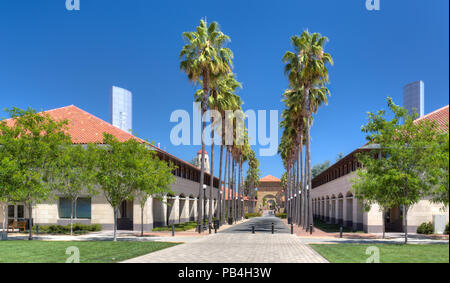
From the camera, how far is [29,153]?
2528 centimetres

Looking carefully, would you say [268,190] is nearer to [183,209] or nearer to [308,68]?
[183,209]

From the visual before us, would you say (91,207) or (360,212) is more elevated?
(91,207)

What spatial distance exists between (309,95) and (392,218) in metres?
13.8

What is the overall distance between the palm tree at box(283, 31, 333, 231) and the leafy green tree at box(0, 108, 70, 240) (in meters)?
21.1

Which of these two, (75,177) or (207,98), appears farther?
(207,98)

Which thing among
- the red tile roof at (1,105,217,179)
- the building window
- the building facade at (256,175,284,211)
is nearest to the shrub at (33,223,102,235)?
the building window

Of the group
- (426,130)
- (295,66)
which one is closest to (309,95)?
(295,66)

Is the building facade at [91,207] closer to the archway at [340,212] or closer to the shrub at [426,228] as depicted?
the archway at [340,212]

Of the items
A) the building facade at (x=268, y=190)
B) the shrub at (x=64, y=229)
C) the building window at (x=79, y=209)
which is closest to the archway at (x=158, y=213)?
the building window at (x=79, y=209)

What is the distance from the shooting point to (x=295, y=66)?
37719mm

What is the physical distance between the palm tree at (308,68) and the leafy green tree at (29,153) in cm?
2111

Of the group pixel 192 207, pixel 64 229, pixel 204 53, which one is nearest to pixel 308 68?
pixel 204 53

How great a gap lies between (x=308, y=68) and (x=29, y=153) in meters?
23.1
